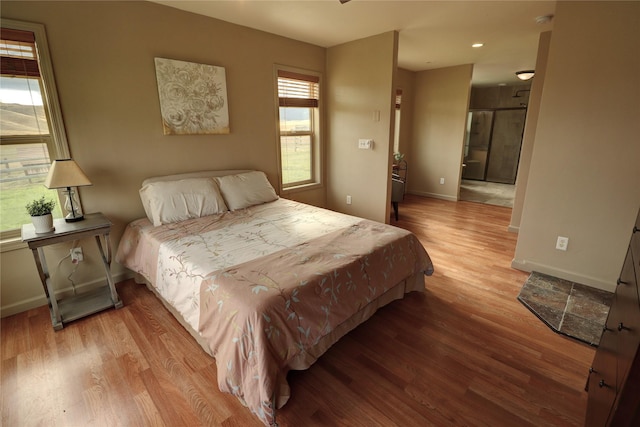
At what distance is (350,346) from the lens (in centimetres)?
197

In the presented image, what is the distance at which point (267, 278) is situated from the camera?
1620 mm

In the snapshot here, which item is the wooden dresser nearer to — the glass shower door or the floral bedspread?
the floral bedspread

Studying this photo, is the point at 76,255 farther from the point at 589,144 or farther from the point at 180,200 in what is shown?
the point at 589,144

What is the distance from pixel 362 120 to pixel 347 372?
3003 millimetres

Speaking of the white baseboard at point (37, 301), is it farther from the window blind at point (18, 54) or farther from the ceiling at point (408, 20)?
the ceiling at point (408, 20)

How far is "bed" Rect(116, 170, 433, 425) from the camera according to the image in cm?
142

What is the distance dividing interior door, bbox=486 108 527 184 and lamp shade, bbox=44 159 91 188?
8.49 meters

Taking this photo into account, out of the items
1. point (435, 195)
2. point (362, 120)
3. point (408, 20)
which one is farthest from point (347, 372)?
point (435, 195)

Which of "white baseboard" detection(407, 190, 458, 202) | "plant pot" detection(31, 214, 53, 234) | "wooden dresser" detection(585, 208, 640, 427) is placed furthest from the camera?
"white baseboard" detection(407, 190, 458, 202)

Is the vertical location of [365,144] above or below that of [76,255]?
above

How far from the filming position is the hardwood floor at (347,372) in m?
1.49

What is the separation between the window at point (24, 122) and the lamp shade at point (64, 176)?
29cm

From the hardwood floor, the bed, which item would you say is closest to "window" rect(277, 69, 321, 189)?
the bed

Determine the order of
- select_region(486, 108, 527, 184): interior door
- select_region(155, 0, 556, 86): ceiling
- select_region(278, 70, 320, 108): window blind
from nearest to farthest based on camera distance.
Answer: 1. select_region(155, 0, 556, 86): ceiling
2. select_region(278, 70, 320, 108): window blind
3. select_region(486, 108, 527, 184): interior door
